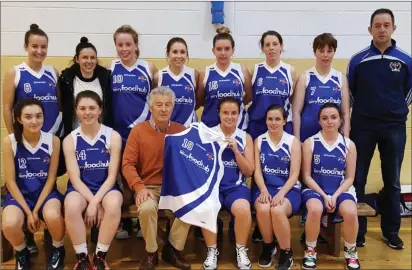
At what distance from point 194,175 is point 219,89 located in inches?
28.3

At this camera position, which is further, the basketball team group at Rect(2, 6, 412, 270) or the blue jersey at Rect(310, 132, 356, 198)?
the blue jersey at Rect(310, 132, 356, 198)

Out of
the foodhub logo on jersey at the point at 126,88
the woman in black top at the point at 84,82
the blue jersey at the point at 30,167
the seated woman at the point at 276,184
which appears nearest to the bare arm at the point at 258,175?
the seated woman at the point at 276,184

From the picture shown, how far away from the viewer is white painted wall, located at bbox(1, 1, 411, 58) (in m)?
3.88

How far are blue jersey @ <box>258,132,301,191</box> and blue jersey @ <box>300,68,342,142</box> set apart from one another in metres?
0.26

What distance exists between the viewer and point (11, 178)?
282 cm

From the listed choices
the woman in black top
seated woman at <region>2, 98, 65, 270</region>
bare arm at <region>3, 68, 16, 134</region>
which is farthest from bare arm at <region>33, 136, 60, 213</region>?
bare arm at <region>3, 68, 16, 134</region>

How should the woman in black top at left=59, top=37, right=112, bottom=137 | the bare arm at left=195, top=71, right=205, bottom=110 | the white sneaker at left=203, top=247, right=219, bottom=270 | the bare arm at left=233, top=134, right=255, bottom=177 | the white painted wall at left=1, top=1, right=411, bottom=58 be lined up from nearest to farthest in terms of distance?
the white sneaker at left=203, top=247, right=219, bottom=270, the bare arm at left=233, top=134, right=255, bottom=177, the woman in black top at left=59, top=37, right=112, bottom=137, the bare arm at left=195, top=71, right=205, bottom=110, the white painted wall at left=1, top=1, right=411, bottom=58

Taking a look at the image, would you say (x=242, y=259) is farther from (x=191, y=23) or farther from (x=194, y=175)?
(x=191, y=23)

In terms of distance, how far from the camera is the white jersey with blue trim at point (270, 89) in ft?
10.6

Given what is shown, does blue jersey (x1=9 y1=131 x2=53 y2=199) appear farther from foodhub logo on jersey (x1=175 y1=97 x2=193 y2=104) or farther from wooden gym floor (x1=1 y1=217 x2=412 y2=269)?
foodhub logo on jersey (x1=175 y1=97 x2=193 y2=104)

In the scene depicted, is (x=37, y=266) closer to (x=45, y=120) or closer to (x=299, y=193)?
(x=45, y=120)

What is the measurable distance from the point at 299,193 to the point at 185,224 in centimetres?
81

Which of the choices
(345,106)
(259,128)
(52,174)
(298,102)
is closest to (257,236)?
(259,128)

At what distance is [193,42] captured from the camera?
3.98m
